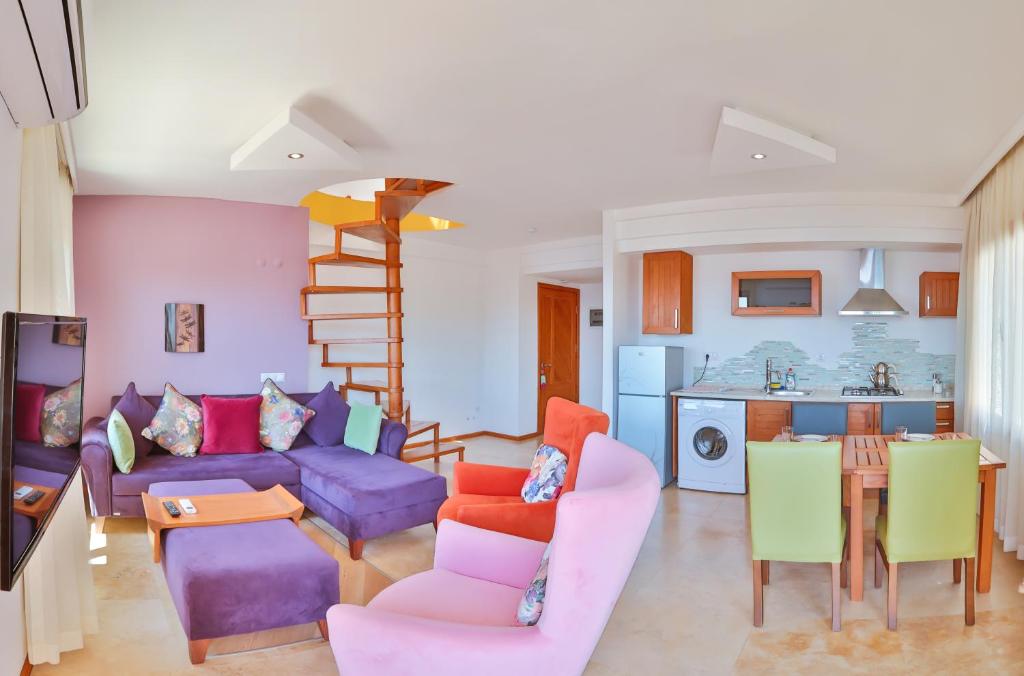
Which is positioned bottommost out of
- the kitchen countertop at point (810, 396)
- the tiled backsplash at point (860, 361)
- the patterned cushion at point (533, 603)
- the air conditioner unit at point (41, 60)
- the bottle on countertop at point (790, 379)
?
the patterned cushion at point (533, 603)

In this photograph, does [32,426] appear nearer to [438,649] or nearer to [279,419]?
[438,649]

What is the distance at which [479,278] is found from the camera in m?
7.94

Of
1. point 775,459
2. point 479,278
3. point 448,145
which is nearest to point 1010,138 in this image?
point 775,459

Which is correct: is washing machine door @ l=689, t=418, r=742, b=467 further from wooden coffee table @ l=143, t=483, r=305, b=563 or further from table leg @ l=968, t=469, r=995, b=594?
wooden coffee table @ l=143, t=483, r=305, b=563

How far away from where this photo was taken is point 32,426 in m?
1.70

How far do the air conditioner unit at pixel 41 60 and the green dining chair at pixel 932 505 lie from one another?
3322mm

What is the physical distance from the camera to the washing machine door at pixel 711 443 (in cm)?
520

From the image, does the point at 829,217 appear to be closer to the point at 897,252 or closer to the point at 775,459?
the point at 897,252

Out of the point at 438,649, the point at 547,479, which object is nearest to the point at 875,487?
the point at 547,479

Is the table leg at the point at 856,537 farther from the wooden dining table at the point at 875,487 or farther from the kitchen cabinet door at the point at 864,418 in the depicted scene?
the kitchen cabinet door at the point at 864,418

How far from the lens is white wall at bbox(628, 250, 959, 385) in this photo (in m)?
5.47

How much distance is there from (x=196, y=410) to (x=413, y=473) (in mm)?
1963

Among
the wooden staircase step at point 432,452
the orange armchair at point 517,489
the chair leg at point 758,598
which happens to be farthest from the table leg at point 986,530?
the wooden staircase step at point 432,452

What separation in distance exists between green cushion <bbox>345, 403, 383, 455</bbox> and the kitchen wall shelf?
341 cm
